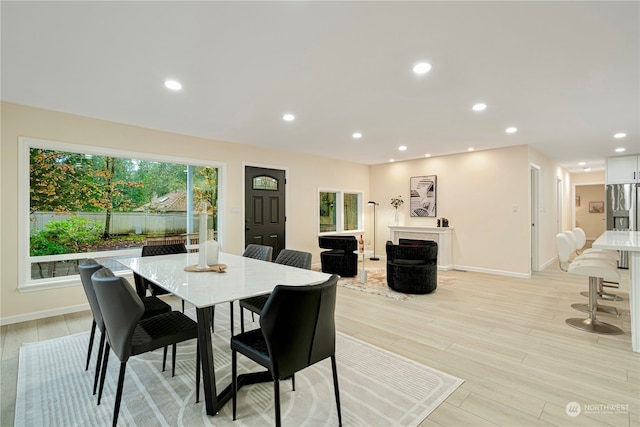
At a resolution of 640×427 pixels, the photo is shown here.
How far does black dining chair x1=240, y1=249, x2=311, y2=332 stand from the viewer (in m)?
2.49

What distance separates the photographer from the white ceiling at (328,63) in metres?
1.93

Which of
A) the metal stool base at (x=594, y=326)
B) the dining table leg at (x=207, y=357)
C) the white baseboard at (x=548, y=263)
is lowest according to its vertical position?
the metal stool base at (x=594, y=326)

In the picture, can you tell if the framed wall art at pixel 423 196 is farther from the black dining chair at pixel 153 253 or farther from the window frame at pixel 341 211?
the black dining chair at pixel 153 253

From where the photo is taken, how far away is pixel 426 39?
2.20 metres

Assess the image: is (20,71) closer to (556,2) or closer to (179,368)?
(179,368)

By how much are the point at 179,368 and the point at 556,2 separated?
11.9 feet

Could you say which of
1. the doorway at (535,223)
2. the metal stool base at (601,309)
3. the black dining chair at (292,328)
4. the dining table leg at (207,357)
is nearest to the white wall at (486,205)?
the doorway at (535,223)

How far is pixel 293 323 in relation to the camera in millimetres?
1536

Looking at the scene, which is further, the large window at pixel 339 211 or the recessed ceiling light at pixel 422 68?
the large window at pixel 339 211

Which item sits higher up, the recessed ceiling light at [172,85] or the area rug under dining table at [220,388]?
the recessed ceiling light at [172,85]

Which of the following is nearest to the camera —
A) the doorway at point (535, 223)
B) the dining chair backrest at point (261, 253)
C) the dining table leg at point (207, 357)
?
the dining table leg at point (207, 357)

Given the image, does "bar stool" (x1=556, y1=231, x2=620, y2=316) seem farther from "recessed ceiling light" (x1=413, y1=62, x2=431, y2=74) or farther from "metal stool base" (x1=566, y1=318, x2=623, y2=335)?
"recessed ceiling light" (x1=413, y1=62, x2=431, y2=74)

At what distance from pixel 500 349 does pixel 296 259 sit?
2014 millimetres

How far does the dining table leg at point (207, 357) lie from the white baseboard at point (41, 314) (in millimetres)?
3127
